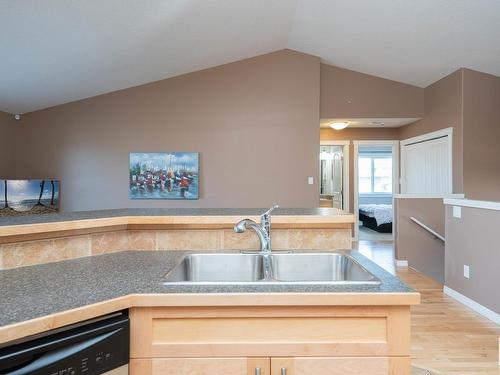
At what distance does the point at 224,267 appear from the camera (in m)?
1.49

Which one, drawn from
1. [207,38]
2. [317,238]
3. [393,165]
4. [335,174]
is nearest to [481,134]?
[393,165]

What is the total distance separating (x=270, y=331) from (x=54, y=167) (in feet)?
17.3

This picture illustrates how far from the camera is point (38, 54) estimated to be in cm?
343

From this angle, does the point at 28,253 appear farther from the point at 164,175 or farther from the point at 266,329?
the point at 164,175

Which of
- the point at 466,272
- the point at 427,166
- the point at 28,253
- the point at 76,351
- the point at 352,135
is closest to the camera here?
the point at 76,351

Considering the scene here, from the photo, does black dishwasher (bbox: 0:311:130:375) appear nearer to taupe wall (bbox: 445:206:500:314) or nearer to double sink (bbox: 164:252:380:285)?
double sink (bbox: 164:252:380:285)

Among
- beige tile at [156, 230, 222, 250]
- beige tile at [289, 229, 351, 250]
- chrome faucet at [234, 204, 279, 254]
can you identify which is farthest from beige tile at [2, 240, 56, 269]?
beige tile at [289, 229, 351, 250]

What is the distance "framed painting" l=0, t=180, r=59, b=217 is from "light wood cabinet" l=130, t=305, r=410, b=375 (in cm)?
450

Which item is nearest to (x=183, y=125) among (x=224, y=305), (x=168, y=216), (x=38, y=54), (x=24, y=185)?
(x=38, y=54)

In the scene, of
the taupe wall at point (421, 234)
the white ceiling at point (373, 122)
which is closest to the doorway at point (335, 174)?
the white ceiling at point (373, 122)

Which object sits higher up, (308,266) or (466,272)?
(308,266)

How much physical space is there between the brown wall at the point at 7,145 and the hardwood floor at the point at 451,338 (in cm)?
575

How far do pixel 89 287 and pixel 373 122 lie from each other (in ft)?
18.4

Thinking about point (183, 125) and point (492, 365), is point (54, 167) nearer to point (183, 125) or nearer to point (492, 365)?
point (183, 125)
